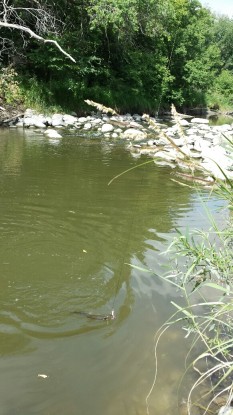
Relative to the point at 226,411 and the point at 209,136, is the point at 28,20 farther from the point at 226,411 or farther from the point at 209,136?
the point at 226,411

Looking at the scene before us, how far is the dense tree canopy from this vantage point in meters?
16.2

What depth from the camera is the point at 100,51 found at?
20.1 m

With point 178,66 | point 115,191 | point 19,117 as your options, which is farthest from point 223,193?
point 178,66

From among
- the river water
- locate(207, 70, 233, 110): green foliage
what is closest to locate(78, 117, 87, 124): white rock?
the river water

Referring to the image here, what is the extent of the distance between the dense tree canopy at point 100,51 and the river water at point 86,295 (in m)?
10.2

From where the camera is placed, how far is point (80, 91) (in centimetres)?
1798

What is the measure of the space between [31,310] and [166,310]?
114 cm

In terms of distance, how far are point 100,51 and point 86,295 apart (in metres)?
18.6

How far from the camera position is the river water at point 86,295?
97.1 inches

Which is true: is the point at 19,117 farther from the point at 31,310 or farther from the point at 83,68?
the point at 31,310

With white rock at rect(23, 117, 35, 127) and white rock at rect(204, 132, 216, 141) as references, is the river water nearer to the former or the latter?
Result: white rock at rect(204, 132, 216, 141)

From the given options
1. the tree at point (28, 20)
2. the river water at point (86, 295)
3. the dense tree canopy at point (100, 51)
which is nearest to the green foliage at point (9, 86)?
the dense tree canopy at point (100, 51)

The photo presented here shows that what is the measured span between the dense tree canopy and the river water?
33.6 feet

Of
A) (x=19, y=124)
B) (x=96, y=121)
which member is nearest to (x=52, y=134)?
(x=19, y=124)
